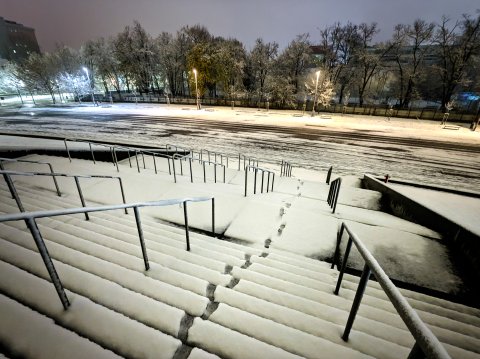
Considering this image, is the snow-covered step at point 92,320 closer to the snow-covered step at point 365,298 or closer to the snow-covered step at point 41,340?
the snow-covered step at point 41,340

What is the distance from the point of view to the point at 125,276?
101 inches

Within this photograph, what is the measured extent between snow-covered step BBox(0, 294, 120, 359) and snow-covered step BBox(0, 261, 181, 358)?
0.34ft

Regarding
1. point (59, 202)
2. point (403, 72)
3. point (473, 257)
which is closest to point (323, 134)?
point (473, 257)

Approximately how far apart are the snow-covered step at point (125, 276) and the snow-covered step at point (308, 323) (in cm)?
31

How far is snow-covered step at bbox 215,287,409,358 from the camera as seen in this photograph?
6.49 ft

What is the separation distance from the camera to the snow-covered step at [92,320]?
1770 mm

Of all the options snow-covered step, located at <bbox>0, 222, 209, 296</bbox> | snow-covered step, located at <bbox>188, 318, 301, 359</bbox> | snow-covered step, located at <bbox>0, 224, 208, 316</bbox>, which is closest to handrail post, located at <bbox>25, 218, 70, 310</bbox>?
snow-covered step, located at <bbox>0, 224, 208, 316</bbox>

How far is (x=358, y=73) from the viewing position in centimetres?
3400

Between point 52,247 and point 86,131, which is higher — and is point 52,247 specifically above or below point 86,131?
above

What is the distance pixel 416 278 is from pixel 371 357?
2914 millimetres

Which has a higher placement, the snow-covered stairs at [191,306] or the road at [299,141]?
the snow-covered stairs at [191,306]

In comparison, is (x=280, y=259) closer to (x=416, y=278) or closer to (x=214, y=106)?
(x=416, y=278)

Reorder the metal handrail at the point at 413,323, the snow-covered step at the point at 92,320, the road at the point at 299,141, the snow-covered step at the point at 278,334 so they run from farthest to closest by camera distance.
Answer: the road at the point at 299,141, the snow-covered step at the point at 278,334, the snow-covered step at the point at 92,320, the metal handrail at the point at 413,323

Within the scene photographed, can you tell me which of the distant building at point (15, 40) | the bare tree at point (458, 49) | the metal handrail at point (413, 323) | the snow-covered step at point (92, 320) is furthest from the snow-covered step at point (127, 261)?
the distant building at point (15, 40)
